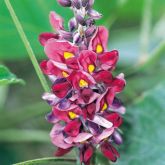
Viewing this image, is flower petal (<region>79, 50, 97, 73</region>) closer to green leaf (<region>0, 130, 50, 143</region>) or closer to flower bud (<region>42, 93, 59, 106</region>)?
flower bud (<region>42, 93, 59, 106</region>)

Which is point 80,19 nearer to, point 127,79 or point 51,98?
point 51,98

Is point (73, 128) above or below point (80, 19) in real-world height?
below

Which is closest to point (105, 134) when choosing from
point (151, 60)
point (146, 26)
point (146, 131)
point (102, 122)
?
point (102, 122)

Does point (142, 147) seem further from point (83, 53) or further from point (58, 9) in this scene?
point (58, 9)

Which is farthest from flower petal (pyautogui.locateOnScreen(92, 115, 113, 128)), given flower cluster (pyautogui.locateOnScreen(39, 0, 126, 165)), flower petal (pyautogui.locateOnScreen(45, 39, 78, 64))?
flower petal (pyautogui.locateOnScreen(45, 39, 78, 64))

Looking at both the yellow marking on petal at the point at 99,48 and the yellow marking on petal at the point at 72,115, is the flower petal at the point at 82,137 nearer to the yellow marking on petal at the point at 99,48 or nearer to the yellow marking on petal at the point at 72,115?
the yellow marking on petal at the point at 72,115

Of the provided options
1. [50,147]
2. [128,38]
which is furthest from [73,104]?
[128,38]

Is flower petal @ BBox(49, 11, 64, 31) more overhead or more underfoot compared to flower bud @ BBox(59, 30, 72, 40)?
more overhead
